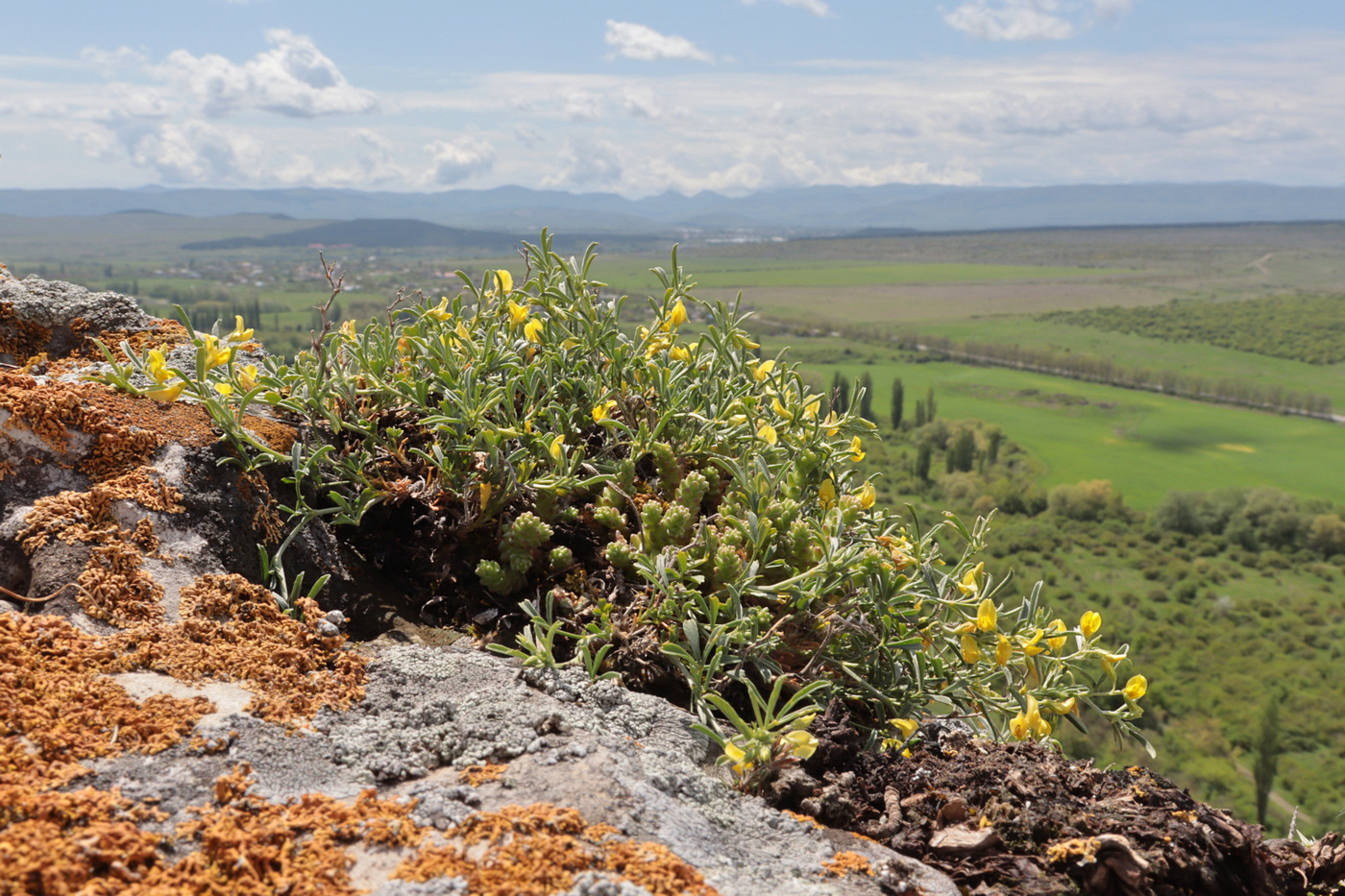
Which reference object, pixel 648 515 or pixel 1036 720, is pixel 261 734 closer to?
pixel 648 515

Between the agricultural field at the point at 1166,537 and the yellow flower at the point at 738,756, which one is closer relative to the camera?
the yellow flower at the point at 738,756

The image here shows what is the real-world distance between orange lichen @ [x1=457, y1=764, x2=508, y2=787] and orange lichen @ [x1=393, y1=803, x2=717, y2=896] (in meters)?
0.16

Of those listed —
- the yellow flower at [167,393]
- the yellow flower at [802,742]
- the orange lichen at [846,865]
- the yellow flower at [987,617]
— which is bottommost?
the orange lichen at [846,865]

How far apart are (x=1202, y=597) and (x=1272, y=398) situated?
3811 inches

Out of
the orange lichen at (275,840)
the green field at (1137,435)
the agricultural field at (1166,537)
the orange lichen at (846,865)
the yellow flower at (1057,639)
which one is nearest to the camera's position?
the orange lichen at (275,840)

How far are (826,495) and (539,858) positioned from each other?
1.81 metres

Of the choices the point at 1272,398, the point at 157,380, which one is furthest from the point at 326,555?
the point at 1272,398

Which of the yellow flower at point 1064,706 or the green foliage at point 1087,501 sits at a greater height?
the yellow flower at point 1064,706

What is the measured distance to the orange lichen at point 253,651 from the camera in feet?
7.00

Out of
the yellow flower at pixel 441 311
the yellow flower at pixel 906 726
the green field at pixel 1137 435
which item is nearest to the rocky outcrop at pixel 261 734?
the yellow flower at pixel 906 726

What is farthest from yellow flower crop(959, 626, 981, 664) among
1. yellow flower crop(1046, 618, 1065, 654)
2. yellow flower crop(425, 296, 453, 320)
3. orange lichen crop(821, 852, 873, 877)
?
yellow flower crop(425, 296, 453, 320)

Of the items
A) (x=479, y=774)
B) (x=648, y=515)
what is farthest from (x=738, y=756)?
(x=648, y=515)

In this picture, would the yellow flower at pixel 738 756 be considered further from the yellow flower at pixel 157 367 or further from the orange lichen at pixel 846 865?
the yellow flower at pixel 157 367

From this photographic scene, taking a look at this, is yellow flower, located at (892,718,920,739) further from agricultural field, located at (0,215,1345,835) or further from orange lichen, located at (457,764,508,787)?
agricultural field, located at (0,215,1345,835)
